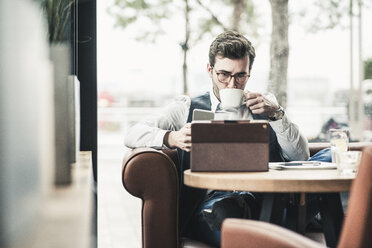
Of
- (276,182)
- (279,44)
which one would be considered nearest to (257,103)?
(276,182)

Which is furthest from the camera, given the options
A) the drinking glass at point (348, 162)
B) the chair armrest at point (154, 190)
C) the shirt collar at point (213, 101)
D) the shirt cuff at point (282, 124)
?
the shirt collar at point (213, 101)

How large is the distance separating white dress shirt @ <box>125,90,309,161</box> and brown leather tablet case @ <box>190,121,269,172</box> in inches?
20.8

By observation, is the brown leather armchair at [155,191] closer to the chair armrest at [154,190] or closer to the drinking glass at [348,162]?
the chair armrest at [154,190]

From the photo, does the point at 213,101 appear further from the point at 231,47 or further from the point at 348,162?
the point at 348,162

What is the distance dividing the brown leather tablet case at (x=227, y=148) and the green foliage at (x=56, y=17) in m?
1.03

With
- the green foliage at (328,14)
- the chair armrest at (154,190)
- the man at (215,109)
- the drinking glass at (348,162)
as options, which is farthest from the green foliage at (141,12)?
the drinking glass at (348,162)

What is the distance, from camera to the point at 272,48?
5.56 m

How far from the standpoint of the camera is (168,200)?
6.28ft

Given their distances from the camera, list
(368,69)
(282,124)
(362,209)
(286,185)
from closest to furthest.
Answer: (362,209) → (286,185) → (282,124) → (368,69)

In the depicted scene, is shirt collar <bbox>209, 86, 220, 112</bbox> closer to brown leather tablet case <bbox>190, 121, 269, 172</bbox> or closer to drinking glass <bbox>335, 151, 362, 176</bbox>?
brown leather tablet case <bbox>190, 121, 269, 172</bbox>

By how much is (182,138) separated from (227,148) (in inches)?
11.5

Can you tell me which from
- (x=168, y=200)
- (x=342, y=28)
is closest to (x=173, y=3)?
(x=342, y=28)

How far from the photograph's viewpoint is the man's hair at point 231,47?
2.19 meters

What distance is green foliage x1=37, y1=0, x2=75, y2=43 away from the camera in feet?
1.51
